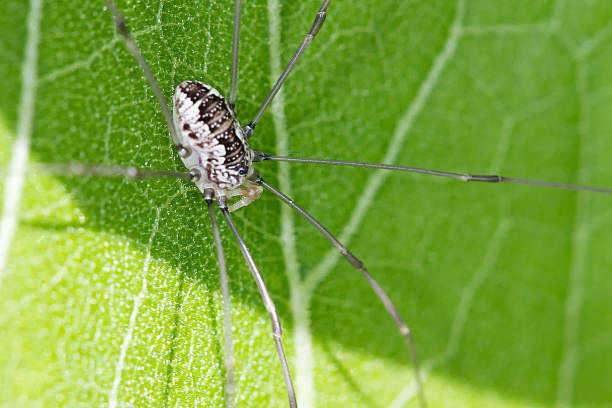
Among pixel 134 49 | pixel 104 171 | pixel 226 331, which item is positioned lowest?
pixel 226 331

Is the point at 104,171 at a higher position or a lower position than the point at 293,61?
lower

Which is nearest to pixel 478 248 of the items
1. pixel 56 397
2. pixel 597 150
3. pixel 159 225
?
pixel 597 150

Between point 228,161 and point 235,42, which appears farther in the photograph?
point 228,161

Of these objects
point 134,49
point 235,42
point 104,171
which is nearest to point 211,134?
point 235,42

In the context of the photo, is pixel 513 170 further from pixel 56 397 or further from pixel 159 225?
pixel 56 397

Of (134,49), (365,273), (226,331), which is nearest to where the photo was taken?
(134,49)

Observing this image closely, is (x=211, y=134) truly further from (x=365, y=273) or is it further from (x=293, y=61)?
(x=365, y=273)

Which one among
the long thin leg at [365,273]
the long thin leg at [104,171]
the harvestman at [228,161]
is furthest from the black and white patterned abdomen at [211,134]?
the long thin leg at [104,171]

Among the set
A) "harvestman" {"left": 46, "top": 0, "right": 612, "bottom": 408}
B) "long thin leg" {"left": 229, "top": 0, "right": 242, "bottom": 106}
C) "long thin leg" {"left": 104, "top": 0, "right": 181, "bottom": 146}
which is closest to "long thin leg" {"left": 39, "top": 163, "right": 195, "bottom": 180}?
"harvestman" {"left": 46, "top": 0, "right": 612, "bottom": 408}
